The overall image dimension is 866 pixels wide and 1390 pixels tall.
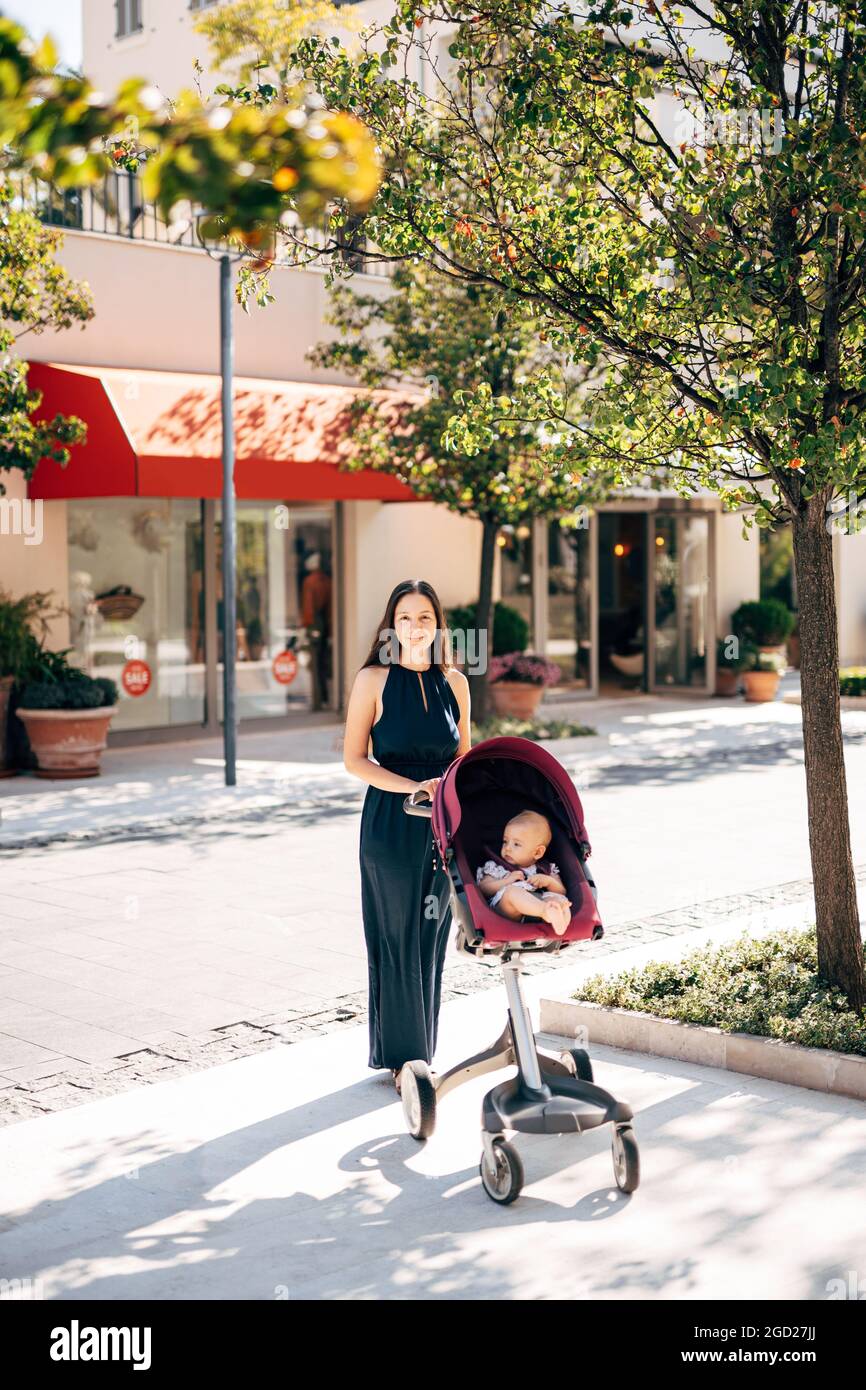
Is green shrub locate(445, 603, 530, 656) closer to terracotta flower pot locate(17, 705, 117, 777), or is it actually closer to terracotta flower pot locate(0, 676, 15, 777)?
terracotta flower pot locate(17, 705, 117, 777)

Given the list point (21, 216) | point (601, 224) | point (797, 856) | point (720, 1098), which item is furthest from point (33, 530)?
point (720, 1098)

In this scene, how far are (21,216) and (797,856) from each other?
753cm

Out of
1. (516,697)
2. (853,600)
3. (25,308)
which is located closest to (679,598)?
(516,697)

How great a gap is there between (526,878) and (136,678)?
507 inches

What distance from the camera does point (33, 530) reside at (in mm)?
15938

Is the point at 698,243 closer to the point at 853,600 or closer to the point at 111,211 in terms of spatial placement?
the point at 111,211

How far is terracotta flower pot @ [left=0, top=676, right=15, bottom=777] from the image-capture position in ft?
48.9

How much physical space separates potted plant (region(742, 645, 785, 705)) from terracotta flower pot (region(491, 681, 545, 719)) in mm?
4823

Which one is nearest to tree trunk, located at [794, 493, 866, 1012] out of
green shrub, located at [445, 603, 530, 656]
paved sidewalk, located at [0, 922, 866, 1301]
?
paved sidewalk, located at [0, 922, 866, 1301]

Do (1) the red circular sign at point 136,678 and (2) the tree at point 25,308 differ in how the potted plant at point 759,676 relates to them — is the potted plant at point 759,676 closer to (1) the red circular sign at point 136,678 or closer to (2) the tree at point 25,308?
(1) the red circular sign at point 136,678

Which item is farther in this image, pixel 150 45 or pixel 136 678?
pixel 150 45

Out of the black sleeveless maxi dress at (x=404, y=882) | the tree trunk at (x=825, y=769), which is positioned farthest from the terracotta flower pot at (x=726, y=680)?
the black sleeveless maxi dress at (x=404, y=882)

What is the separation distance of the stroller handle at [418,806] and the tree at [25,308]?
776 cm

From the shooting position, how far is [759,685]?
73.5 ft
